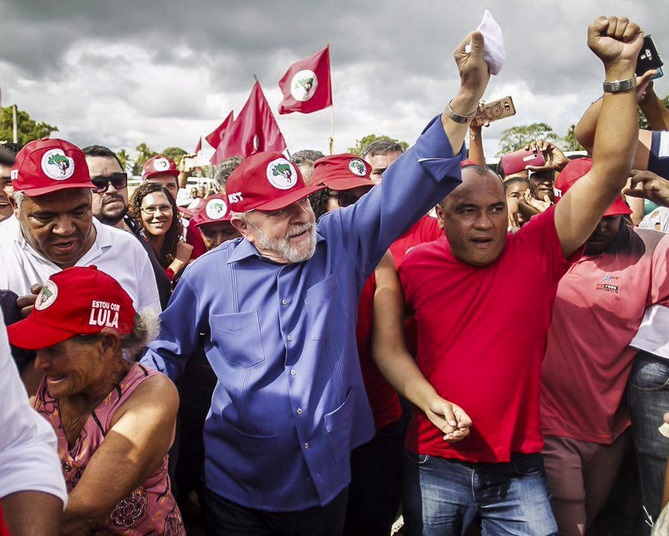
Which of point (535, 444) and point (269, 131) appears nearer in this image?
point (535, 444)

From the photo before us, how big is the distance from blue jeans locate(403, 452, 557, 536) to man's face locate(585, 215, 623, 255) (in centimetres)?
96

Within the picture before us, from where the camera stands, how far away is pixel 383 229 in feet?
7.13

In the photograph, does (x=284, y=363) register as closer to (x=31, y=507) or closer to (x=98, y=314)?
(x=98, y=314)

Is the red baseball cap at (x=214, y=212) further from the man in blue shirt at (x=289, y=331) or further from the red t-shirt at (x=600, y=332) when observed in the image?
the red t-shirt at (x=600, y=332)

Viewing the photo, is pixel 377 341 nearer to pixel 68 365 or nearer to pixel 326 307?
pixel 326 307

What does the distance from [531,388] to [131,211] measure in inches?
134

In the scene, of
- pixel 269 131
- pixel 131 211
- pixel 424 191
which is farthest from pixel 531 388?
pixel 269 131

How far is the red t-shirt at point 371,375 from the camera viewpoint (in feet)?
8.26

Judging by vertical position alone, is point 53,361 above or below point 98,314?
below

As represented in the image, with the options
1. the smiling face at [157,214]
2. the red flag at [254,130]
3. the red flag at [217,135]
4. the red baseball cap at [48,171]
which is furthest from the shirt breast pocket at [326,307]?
the red flag at [217,135]

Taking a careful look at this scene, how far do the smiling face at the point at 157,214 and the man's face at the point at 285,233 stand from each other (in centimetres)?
226

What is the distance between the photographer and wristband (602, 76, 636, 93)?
198 centimetres

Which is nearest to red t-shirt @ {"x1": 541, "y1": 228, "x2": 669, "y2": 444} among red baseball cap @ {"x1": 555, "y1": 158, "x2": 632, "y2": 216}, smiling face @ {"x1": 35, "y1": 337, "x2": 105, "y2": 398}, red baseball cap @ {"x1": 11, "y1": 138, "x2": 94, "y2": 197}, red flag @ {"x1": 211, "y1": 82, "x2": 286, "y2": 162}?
red baseball cap @ {"x1": 555, "y1": 158, "x2": 632, "y2": 216}

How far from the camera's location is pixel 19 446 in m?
1.23
